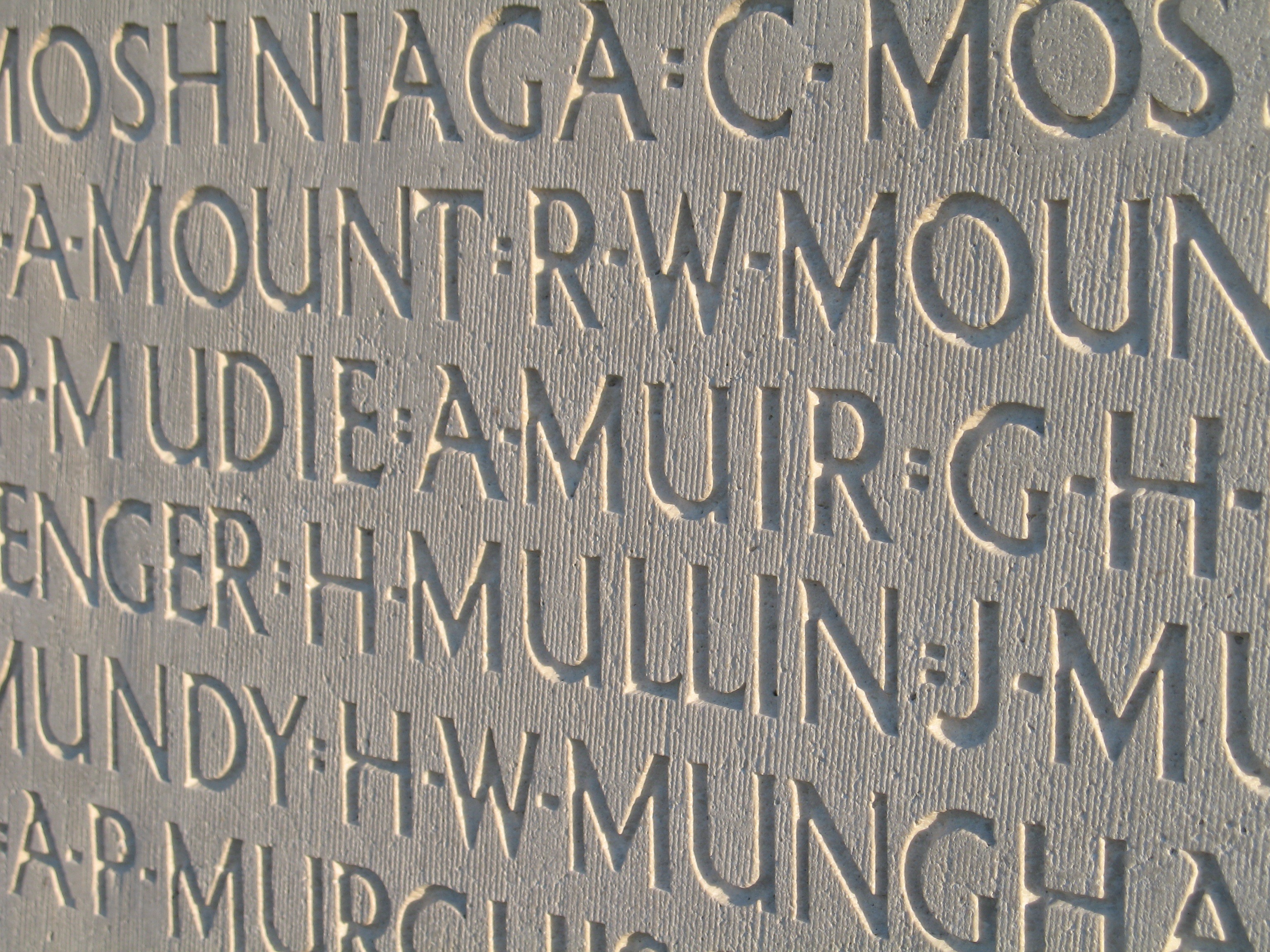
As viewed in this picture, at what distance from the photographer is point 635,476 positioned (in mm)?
2186

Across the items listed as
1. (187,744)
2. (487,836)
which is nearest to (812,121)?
(487,836)

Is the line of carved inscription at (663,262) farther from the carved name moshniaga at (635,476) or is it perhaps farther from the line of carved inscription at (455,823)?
the line of carved inscription at (455,823)

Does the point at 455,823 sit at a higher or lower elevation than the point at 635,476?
lower

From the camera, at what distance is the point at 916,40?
1939 millimetres

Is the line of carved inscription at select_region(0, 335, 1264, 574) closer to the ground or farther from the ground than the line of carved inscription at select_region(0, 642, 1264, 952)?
farther from the ground

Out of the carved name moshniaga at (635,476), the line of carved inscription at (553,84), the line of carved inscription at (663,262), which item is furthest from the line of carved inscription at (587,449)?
the line of carved inscription at (553,84)

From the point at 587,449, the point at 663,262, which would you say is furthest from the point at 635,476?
the point at 663,262

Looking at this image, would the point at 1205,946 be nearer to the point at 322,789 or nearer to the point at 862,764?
the point at 862,764

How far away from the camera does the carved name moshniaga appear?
1883 mm

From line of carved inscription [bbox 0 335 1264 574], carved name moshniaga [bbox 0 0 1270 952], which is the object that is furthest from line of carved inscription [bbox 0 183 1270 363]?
line of carved inscription [bbox 0 335 1264 574]

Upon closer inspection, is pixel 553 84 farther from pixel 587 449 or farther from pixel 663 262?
pixel 587 449

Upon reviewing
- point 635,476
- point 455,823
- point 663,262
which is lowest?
point 455,823

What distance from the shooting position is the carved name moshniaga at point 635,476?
188 centimetres

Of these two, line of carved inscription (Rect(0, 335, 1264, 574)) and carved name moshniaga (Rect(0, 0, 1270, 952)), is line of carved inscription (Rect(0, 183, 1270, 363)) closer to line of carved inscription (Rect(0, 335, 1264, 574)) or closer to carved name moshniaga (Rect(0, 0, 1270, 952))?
carved name moshniaga (Rect(0, 0, 1270, 952))
